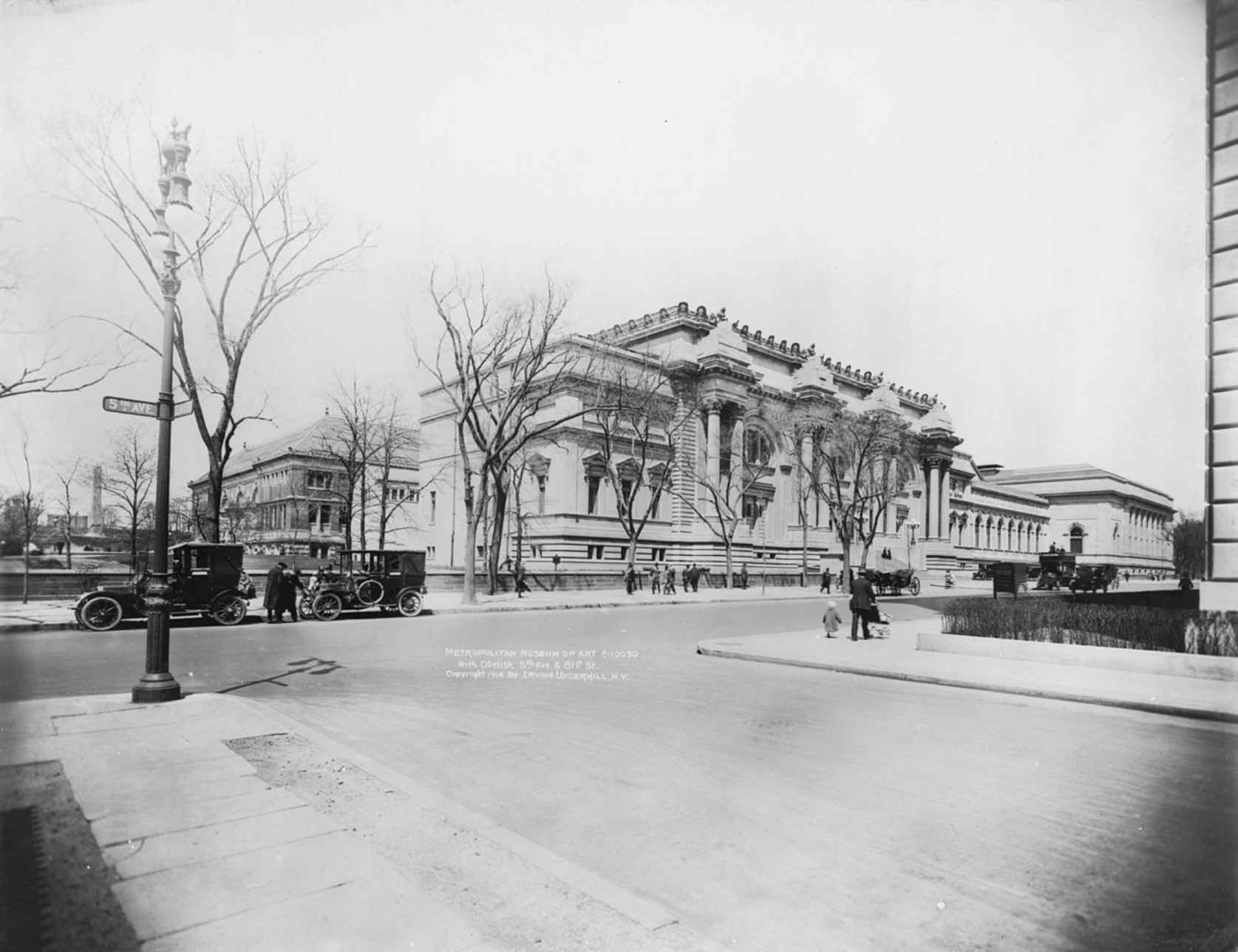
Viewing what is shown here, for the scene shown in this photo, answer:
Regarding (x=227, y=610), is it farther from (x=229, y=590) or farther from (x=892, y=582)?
(x=892, y=582)

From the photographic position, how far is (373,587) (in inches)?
787

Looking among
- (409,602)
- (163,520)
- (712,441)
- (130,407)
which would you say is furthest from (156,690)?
(712,441)

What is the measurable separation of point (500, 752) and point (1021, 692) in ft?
23.8

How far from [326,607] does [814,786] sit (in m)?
15.7

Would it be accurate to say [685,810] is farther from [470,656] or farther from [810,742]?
[470,656]

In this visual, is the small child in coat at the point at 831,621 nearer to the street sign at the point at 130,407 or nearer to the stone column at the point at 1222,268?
the stone column at the point at 1222,268

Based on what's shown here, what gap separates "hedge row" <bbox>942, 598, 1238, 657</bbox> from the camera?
10.4 metres

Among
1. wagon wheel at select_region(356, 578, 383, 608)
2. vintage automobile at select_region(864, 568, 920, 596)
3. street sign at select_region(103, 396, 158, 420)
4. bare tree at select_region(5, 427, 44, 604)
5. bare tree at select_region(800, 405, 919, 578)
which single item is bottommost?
vintage automobile at select_region(864, 568, 920, 596)

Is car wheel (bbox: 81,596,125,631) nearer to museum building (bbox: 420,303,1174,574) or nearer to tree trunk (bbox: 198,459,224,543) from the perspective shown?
tree trunk (bbox: 198,459,224,543)

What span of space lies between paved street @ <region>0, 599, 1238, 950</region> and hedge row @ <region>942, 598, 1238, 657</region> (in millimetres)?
2720

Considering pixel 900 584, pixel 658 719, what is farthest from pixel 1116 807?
pixel 900 584

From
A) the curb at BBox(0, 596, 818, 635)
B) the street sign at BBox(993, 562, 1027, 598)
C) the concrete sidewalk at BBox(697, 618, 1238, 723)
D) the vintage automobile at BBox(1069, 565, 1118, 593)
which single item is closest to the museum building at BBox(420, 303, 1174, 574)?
the vintage automobile at BBox(1069, 565, 1118, 593)

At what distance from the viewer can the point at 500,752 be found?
21.9ft

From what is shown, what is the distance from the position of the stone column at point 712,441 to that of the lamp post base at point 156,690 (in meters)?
41.1
